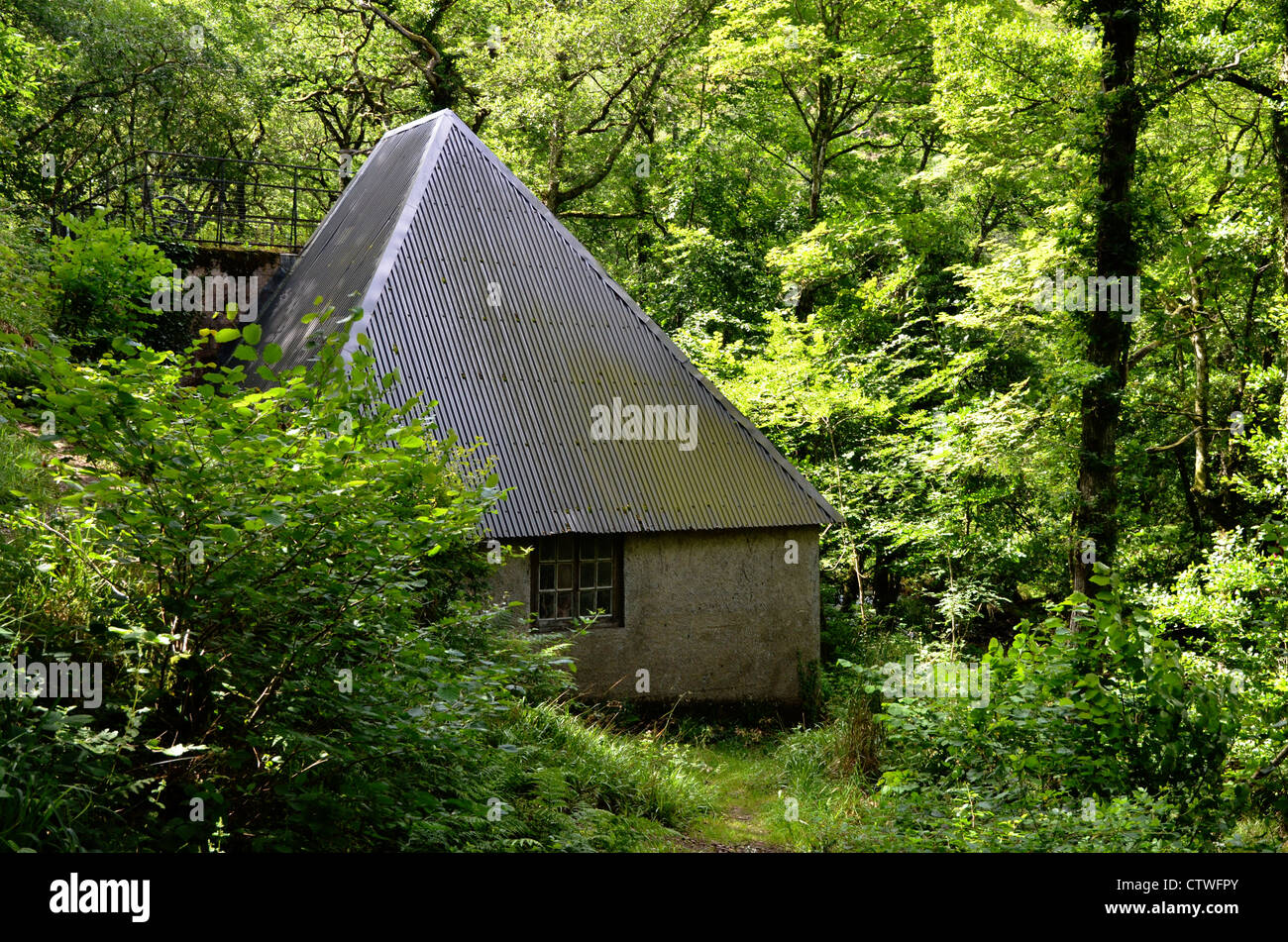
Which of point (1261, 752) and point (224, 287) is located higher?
point (224, 287)

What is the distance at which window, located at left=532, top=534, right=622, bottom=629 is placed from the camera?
42.2ft

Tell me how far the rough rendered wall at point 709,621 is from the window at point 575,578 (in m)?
0.18

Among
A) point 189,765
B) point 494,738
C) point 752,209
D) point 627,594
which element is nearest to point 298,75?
point 752,209

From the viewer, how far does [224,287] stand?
18.6m

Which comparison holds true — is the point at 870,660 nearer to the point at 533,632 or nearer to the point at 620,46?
the point at 533,632
